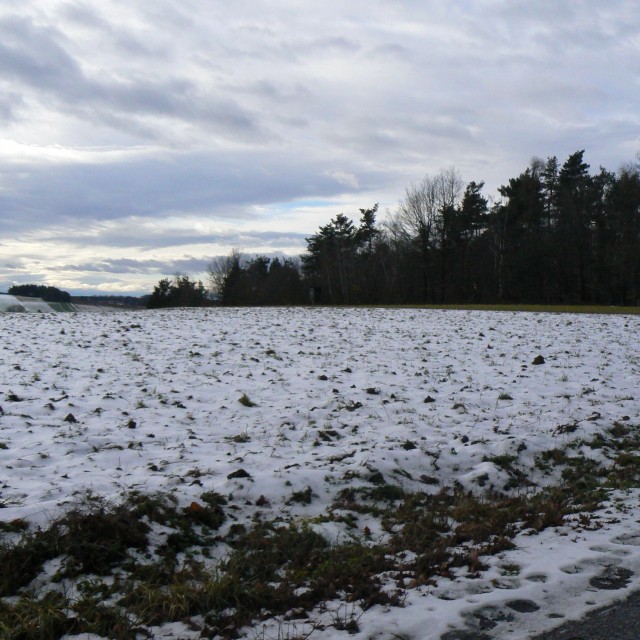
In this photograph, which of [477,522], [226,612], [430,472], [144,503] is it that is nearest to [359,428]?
[430,472]

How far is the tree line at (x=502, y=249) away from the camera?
161ft

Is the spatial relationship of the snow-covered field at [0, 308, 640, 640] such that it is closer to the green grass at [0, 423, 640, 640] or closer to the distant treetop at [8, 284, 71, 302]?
the green grass at [0, 423, 640, 640]

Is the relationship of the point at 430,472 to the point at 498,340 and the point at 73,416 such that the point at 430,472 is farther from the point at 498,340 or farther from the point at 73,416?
the point at 498,340

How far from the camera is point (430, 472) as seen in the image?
21.3ft

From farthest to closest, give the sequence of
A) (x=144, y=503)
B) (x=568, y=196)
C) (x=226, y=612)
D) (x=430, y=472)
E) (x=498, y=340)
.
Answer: (x=568, y=196) → (x=498, y=340) → (x=430, y=472) → (x=144, y=503) → (x=226, y=612)

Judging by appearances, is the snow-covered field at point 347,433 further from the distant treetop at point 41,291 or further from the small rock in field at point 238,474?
the distant treetop at point 41,291

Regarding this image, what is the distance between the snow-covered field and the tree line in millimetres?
36306

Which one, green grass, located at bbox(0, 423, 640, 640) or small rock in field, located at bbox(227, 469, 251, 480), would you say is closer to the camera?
green grass, located at bbox(0, 423, 640, 640)

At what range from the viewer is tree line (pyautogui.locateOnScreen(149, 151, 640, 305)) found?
49.2m

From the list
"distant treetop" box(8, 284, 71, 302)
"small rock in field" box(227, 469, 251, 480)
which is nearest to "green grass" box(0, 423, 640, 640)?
"small rock in field" box(227, 469, 251, 480)

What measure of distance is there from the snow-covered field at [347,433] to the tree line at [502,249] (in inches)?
1429

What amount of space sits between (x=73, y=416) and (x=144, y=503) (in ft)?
11.1

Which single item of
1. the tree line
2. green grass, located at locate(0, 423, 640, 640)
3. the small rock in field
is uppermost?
the tree line

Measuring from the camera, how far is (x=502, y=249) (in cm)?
5522
